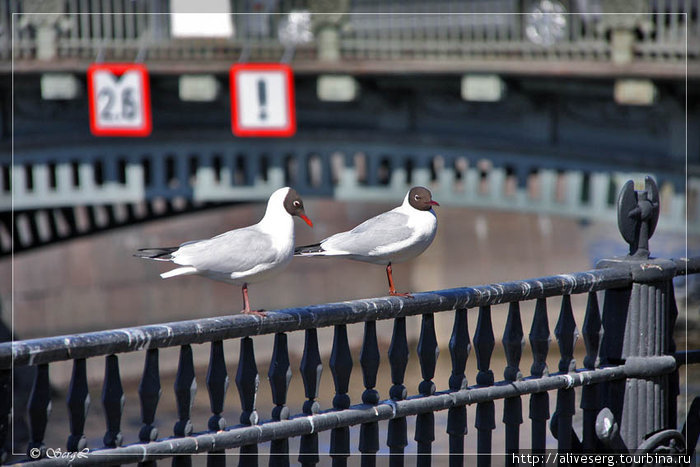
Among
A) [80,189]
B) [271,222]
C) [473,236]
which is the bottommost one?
[473,236]

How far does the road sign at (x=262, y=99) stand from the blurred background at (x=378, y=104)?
48cm

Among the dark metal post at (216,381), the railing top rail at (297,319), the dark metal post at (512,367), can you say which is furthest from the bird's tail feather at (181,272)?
the dark metal post at (512,367)

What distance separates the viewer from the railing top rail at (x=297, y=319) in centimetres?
382

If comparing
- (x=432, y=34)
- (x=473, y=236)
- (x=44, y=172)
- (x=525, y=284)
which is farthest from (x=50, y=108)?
(x=473, y=236)

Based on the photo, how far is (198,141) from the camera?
1577 cm

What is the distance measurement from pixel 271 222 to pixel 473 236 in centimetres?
2492

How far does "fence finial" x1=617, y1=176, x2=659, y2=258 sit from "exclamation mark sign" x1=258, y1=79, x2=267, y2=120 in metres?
8.71

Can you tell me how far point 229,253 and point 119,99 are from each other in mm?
10517

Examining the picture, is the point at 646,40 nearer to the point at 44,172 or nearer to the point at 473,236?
the point at 44,172

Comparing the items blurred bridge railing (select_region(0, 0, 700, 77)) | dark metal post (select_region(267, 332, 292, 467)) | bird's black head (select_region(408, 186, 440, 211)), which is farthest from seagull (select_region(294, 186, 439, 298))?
blurred bridge railing (select_region(0, 0, 700, 77))

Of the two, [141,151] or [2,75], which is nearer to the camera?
[2,75]

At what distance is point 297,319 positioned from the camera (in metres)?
4.35

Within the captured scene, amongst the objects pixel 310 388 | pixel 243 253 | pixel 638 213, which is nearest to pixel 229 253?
pixel 243 253

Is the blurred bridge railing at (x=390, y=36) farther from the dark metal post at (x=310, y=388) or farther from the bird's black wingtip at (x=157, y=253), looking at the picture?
the bird's black wingtip at (x=157, y=253)
